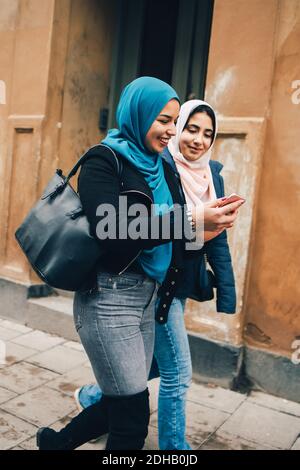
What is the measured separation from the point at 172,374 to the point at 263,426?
117 centimetres

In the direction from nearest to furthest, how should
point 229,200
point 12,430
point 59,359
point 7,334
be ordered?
point 229,200, point 12,430, point 59,359, point 7,334

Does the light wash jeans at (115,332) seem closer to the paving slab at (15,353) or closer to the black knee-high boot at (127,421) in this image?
the black knee-high boot at (127,421)

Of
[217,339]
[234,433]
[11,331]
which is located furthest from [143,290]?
[11,331]

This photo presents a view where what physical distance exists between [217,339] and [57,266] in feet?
7.62

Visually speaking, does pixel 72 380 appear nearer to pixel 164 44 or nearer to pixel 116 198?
pixel 116 198

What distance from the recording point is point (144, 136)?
2107mm

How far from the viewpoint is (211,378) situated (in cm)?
399

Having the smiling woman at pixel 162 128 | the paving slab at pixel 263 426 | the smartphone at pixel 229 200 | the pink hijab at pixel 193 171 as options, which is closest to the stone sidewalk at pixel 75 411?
→ the paving slab at pixel 263 426

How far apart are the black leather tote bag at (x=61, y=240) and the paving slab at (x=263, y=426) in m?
1.86

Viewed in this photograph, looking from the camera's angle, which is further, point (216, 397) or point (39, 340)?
point (39, 340)

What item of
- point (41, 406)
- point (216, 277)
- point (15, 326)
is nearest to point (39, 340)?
point (15, 326)

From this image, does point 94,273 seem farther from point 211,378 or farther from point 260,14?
point 260,14

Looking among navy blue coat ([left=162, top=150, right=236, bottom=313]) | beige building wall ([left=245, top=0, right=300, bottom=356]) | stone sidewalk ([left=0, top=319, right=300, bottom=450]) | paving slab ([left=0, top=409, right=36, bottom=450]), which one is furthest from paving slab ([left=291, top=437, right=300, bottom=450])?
paving slab ([left=0, top=409, right=36, bottom=450])
